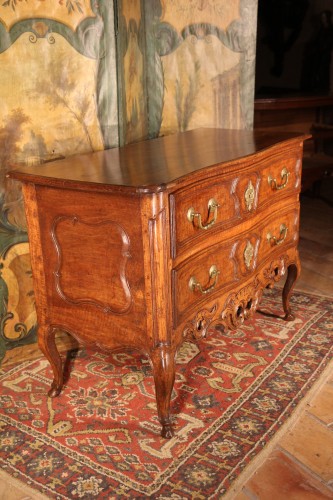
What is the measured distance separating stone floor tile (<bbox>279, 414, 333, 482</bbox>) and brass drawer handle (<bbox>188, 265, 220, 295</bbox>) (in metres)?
0.68

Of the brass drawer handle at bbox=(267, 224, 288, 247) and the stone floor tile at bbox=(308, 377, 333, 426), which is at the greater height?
the brass drawer handle at bbox=(267, 224, 288, 247)

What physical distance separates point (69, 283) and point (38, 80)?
102cm

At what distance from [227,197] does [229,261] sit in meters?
0.31

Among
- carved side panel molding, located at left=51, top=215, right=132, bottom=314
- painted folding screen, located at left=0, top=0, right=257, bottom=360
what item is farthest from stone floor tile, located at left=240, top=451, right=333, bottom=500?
painted folding screen, located at left=0, top=0, right=257, bottom=360

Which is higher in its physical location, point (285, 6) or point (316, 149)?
point (285, 6)

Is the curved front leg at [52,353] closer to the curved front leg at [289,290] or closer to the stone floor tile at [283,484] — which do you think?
the stone floor tile at [283,484]

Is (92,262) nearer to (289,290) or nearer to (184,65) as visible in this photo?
(289,290)

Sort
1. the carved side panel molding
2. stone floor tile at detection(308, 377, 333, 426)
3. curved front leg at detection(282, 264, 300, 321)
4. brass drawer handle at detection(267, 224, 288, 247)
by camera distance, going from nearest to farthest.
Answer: the carved side panel molding → stone floor tile at detection(308, 377, 333, 426) → brass drawer handle at detection(267, 224, 288, 247) → curved front leg at detection(282, 264, 300, 321)

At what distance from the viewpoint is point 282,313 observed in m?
3.60

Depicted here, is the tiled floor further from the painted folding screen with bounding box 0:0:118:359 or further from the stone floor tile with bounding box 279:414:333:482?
the painted folding screen with bounding box 0:0:118:359

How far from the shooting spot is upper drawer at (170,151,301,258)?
7.33 feet

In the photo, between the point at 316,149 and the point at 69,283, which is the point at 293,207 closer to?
the point at 69,283

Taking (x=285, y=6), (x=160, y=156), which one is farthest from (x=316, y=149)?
(x=160, y=156)

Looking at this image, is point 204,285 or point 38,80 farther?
point 38,80
